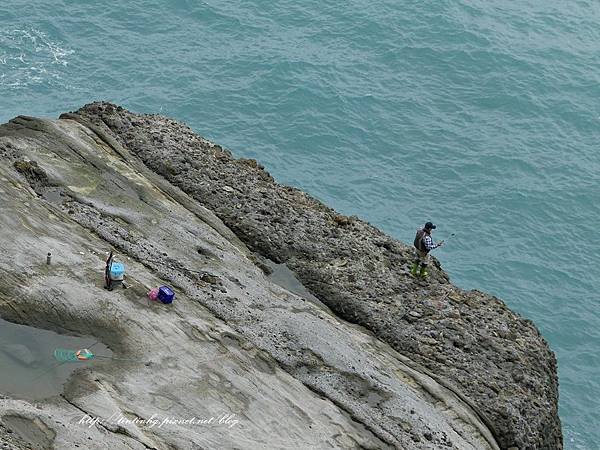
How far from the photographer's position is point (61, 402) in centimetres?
2298

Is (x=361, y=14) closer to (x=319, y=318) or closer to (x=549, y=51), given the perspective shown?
(x=549, y=51)

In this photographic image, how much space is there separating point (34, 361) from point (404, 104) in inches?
2239

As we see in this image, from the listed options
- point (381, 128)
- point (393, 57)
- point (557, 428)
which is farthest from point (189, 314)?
point (393, 57)

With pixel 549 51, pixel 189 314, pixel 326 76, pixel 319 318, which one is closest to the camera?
pixel 189 314

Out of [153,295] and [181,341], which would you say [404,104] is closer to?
[153,295]

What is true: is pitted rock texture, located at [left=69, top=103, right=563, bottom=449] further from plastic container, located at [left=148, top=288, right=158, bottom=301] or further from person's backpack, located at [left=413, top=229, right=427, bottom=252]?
plastic container, located at [left=148, top=288, right=158, bottom=301]

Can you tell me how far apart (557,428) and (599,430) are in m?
23.2

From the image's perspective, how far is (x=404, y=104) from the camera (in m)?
77.4

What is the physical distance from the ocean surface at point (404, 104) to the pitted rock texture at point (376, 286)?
72.0 ft

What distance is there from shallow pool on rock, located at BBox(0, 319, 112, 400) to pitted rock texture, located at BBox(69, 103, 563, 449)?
8.78 m

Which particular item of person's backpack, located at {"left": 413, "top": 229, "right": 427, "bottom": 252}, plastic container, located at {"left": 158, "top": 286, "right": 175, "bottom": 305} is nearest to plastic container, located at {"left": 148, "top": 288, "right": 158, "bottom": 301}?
plastic container, located at {"left": 158, "top": 286, "right": 175, "bottom": 305}

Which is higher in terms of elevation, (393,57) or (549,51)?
(549,51)

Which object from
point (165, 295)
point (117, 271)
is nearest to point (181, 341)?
point (165, 295)

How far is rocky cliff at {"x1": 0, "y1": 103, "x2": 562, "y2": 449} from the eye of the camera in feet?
80.0
